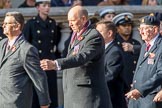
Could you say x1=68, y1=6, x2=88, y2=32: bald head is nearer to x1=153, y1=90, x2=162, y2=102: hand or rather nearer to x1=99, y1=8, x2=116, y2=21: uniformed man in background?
x1=153, y1=90, x2=162, y2=102: hand

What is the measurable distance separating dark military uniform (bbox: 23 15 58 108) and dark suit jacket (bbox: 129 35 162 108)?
3711 mm

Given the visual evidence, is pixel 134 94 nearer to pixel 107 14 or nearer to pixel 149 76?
pixel 149 76

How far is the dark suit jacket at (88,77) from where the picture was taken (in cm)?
1052

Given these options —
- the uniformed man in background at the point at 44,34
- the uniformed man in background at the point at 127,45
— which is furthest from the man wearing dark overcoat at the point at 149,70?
the uniformed man in background at the point at 44,34

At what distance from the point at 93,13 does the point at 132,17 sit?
2.50 ft

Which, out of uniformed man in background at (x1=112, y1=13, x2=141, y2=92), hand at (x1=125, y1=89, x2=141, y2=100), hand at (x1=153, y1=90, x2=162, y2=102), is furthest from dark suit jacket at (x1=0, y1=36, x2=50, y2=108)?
uniformed man in background at (x1=112, y1=13, x2=141, y2=92)

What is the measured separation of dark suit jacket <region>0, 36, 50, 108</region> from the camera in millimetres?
10492

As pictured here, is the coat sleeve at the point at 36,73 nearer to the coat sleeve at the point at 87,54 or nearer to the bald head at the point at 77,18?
the coat sleeve at the point at 87,54

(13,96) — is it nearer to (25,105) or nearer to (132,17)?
(25,105)

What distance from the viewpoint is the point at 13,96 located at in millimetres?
10547

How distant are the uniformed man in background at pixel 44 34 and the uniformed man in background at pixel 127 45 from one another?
4.17 ft

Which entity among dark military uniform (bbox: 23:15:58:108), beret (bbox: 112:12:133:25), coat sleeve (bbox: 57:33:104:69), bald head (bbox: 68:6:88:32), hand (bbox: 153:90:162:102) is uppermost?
bald head (bbox: 68:6:88:32)

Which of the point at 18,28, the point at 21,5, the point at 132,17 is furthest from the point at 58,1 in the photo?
the point at 18,28

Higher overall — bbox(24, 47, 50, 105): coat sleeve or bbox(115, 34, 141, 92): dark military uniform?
bbox(24, 47, 50, 105): coat sleeve
